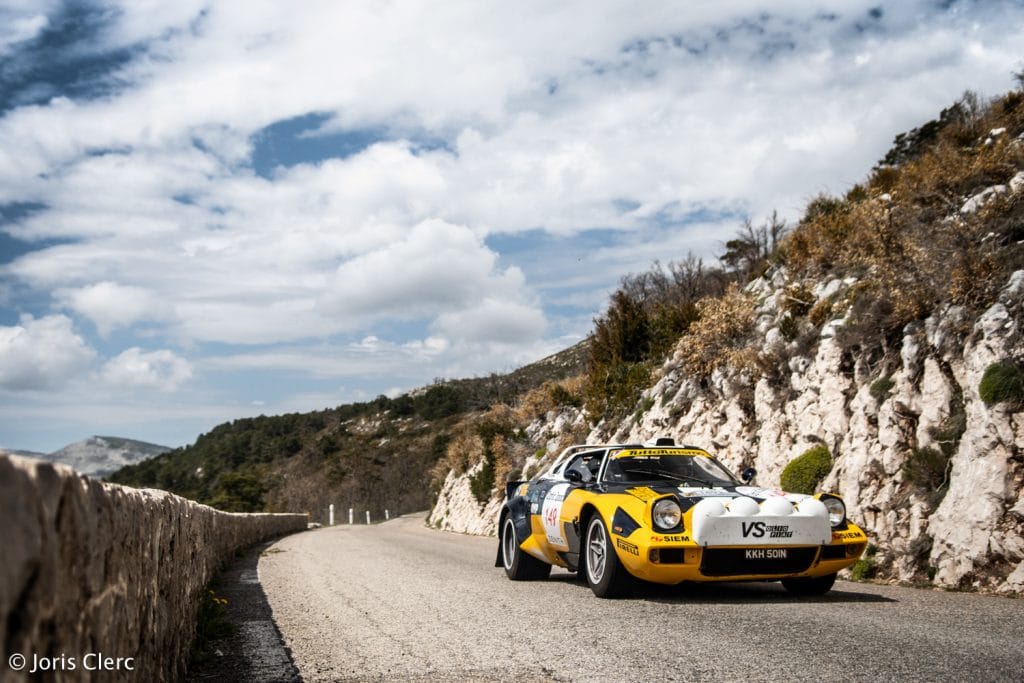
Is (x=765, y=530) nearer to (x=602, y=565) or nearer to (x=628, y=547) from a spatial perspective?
(x=628, y=547)

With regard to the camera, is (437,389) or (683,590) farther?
(437,389)

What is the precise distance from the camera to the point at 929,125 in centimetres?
2158

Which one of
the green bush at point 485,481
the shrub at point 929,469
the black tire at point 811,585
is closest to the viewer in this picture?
the black tire at point 811,585

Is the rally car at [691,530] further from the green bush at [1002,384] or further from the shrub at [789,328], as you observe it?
the shrub at [789,328]

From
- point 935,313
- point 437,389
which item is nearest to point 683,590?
point 935,313

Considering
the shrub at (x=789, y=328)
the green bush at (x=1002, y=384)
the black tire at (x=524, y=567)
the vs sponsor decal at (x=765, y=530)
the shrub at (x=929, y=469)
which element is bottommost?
the black tire at (x=524, y=567)

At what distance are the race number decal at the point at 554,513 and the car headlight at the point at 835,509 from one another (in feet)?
8.36

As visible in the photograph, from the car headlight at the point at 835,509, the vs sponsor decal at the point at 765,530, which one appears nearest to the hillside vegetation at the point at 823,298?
the car headlight at the point at 835,509

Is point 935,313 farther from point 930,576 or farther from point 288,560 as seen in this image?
point 288,560

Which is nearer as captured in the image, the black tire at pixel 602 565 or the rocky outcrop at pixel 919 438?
the black tire at pixel 602 565

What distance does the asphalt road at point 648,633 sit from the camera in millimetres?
4531

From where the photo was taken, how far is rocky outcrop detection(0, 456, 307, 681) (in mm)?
1742

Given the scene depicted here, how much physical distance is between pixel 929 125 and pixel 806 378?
40.8ft

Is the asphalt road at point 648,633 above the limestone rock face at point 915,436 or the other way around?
the other way around
